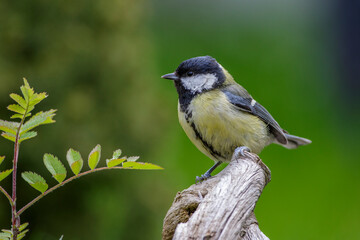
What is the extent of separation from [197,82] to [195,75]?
0.03 m

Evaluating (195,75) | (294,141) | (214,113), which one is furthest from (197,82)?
(294,141)

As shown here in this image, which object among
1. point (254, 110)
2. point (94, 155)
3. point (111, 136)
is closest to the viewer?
point (94, 155)

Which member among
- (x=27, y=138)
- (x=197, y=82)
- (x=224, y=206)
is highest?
(x=27, y=138)

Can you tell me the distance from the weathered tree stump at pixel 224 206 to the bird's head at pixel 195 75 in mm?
563

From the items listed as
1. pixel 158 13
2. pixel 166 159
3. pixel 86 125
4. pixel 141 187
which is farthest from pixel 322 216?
pixel 158 13

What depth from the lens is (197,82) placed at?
2.28 m

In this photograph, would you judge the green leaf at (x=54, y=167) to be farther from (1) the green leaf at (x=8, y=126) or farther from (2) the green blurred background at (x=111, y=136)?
(2) the green blurred background at (x=111, y=136)

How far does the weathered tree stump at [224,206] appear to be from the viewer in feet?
4.14

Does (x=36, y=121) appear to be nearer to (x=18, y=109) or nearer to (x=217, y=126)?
(x=18, y=109)

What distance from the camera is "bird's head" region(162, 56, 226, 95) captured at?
226 centimetres

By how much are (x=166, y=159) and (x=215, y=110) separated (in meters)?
1.38

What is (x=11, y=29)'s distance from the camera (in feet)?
9.03

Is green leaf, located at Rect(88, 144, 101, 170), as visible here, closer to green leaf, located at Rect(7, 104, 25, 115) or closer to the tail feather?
green leaf, located at Rect(7, 104, 25, 115)

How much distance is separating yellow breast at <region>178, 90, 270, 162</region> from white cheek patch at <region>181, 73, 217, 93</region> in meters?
0.04
